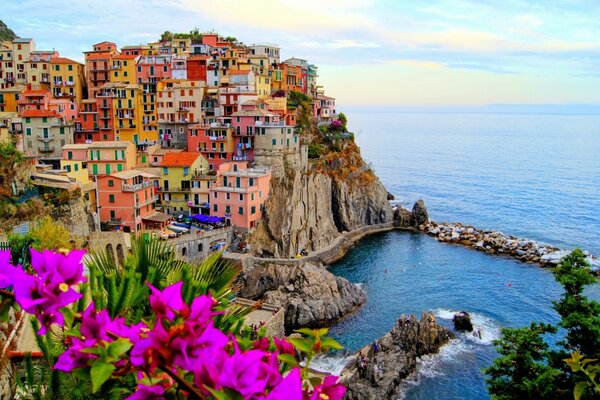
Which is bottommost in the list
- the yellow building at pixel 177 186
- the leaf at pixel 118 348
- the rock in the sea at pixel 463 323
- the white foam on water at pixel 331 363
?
the white foam on water at pixel 331 363

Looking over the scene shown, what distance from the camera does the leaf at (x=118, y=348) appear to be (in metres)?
2.47

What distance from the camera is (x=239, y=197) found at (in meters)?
46.9

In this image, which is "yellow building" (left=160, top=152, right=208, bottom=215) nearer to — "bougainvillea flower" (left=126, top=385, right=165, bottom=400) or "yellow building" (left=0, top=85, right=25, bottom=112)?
"yellow building" (left=0, top=85, right=25, bottom=112)

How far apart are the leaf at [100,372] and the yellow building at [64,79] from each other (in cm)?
6558

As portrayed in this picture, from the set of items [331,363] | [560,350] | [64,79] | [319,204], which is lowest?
[331,363]

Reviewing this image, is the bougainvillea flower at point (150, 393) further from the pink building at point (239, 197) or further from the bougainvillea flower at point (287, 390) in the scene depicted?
the pink building at point (239, 197)

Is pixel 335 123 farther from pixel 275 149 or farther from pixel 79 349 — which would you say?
pixel 79 349

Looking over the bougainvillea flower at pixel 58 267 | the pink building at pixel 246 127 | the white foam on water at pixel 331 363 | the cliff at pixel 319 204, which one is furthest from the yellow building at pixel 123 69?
the bougainvillea flower at pixel 58 267

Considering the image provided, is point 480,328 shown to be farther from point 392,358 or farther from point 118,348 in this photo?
point 118,348

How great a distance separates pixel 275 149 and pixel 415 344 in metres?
27.0

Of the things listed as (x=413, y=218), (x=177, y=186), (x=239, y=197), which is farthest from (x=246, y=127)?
(x=413, y=218)

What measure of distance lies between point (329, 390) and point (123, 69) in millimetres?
65806

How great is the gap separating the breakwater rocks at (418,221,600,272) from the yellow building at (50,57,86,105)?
140ft

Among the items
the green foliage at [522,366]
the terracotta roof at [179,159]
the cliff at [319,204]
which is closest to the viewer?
the green foliage at [522,366]
